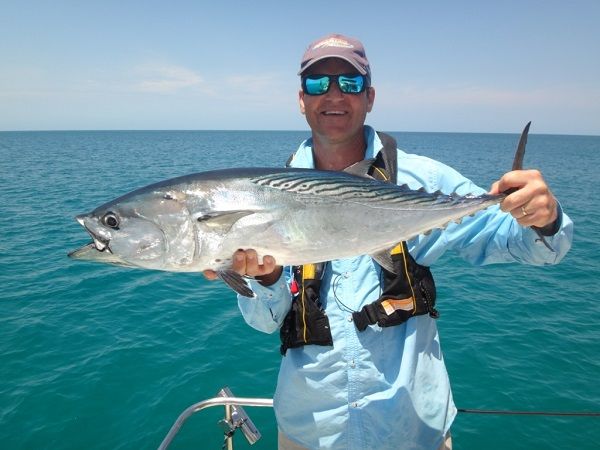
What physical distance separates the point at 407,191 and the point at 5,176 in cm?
3896

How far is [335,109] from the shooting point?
11.3 feet

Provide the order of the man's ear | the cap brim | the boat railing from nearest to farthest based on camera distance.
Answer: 1. the cap brim
2. the man's ear
3. the boat railing

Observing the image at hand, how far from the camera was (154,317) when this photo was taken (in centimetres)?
1052

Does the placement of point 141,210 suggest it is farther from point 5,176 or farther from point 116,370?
point 5,176

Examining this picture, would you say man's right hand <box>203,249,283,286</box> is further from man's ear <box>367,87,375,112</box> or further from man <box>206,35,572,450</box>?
man's ear <box>367,87,375,112</box>

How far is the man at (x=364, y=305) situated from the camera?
293 cm

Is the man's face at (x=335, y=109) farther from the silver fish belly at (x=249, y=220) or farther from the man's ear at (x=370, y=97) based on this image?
the silver fish belly at (x=249, y=220)

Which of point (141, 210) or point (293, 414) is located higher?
point (141, 210)

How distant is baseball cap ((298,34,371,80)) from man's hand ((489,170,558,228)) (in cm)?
162

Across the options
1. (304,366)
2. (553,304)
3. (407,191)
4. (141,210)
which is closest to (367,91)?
(407,191)

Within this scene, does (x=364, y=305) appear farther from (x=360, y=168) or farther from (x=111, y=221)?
(x=111, y=221)

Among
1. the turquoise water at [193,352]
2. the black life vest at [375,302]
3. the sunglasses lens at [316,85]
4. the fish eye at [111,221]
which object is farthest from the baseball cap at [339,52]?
the turquoise water at [193,352]

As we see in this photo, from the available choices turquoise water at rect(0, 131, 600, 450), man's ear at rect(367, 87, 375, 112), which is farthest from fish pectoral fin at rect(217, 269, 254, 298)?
turquoise water at rect(0, 131, 600, 450)

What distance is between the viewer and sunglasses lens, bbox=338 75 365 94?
3.46m
